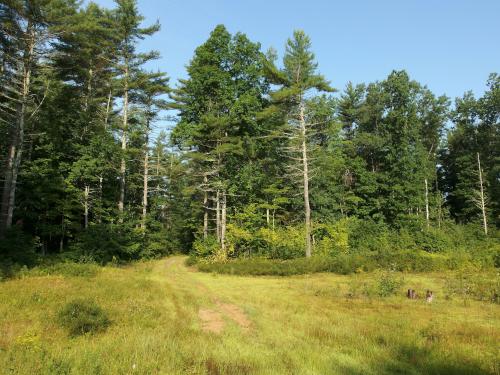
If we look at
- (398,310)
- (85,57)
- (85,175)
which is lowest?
(398,310)

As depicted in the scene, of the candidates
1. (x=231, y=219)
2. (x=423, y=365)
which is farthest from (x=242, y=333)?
(x=231, y=219)

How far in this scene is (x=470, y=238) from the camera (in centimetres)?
3847

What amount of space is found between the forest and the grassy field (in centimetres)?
7

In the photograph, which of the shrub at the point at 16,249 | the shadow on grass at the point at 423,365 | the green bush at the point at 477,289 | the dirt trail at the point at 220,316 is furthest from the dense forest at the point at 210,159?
the shadow on grass at the point at 423,365

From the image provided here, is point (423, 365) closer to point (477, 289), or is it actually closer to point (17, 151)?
point (477, 289)

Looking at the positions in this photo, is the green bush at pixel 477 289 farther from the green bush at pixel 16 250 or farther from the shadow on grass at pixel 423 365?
the green bush at pixel 16 250

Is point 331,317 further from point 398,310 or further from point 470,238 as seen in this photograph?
point 470,238

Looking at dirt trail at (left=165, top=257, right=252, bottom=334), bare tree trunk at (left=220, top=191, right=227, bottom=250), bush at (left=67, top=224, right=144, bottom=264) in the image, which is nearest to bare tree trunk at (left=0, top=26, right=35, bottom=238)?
bush at (left=67, top=224, right=144, bottom=264)

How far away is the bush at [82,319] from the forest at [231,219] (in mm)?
47

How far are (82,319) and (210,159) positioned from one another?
22242 mm

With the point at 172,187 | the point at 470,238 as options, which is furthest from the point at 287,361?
the point at 172,187

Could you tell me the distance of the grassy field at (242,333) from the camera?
6395 millimetres

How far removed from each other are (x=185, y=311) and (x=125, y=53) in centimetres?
2523

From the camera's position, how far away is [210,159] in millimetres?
30359
